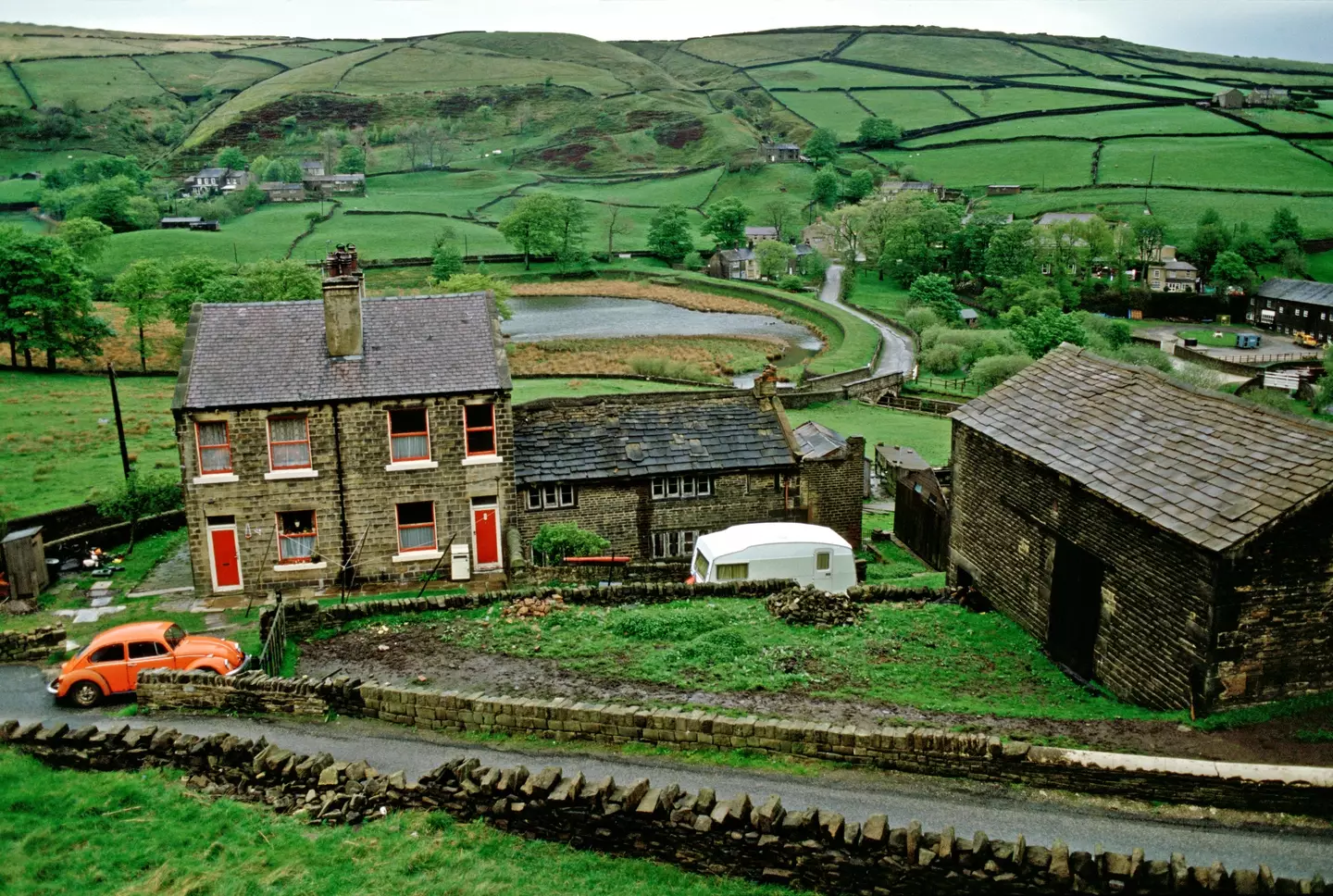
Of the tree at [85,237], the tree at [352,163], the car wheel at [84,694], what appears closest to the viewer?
the car wheel at [84,694]

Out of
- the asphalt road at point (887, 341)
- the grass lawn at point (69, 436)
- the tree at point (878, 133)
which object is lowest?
the asphalt road at point (887, 341)

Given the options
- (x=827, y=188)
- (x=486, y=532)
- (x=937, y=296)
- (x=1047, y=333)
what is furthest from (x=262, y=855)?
(x=827, y=188)

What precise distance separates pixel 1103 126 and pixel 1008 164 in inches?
1014

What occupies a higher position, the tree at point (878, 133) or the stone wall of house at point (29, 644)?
the tree at point (878, 133)

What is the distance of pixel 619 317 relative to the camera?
108812 mm

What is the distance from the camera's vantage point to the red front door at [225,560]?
28078 mm

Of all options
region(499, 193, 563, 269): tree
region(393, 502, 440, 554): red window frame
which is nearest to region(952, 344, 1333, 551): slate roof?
region(393, 502, 440, 554): red window frame

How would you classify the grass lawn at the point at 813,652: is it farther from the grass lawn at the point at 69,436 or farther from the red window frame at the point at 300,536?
the grass lawn at the point at 69,436

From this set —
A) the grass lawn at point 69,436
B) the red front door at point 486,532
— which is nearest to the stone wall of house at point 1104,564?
the red front door at point 486,532

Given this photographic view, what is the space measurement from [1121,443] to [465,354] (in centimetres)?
1858

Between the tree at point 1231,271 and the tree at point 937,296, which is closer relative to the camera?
the tree at point 937,296

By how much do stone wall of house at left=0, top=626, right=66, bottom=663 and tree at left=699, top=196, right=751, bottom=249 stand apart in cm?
12963

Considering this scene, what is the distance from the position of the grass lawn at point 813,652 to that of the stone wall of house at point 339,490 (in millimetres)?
6825

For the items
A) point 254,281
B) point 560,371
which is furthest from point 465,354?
point 254,281
